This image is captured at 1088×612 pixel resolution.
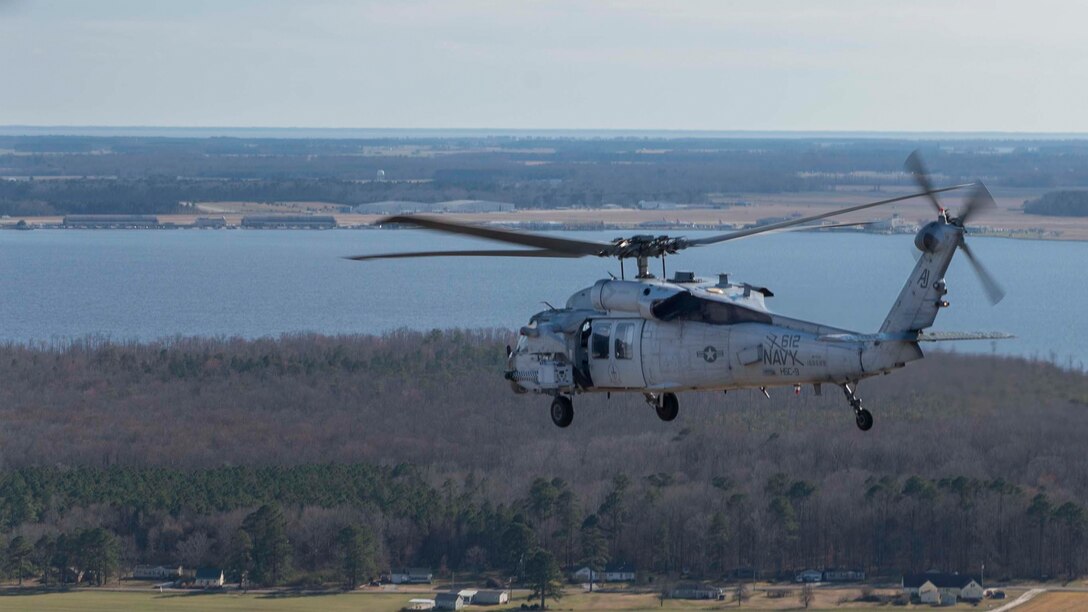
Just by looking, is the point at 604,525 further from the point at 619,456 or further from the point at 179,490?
the point at 179,490

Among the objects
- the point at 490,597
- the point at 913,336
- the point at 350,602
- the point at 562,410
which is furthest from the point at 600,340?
the point at 350,602

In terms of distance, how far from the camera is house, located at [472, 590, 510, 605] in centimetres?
6788

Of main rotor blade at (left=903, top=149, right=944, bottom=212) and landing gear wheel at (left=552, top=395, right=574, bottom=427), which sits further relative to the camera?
landing gear wheel at (left=552, top=395, right=574, bottom=427)

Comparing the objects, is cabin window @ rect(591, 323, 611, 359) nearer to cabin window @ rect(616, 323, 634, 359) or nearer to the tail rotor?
cabin window @ rect(616, 323, 634, 359)

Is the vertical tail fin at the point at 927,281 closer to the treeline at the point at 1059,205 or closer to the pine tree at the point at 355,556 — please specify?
the pine tree at the point at 355,556

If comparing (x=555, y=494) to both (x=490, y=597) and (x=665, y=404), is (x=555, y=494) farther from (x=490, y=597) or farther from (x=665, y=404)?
(x=665, y=404)

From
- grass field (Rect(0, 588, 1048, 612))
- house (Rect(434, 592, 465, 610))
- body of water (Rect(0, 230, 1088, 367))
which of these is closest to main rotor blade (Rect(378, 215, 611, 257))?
grass field (Rect(0, 588, 1048, 612))

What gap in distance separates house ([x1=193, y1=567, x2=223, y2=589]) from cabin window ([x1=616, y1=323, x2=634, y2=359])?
4231 centimetres

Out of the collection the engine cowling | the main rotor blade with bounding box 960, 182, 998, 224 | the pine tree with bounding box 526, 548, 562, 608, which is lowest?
the pine tree with bounding box 526, 548, 562, 608

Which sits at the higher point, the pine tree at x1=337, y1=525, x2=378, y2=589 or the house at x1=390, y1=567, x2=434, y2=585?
the pine tree at x1=337, y1=525, x2=378, y2=589

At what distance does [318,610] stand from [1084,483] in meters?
29.1

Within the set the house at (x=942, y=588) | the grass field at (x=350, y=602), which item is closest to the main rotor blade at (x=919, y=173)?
the grass field at (x=350, y=602)

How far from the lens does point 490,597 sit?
68125 mm

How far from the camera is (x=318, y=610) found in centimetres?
6644
